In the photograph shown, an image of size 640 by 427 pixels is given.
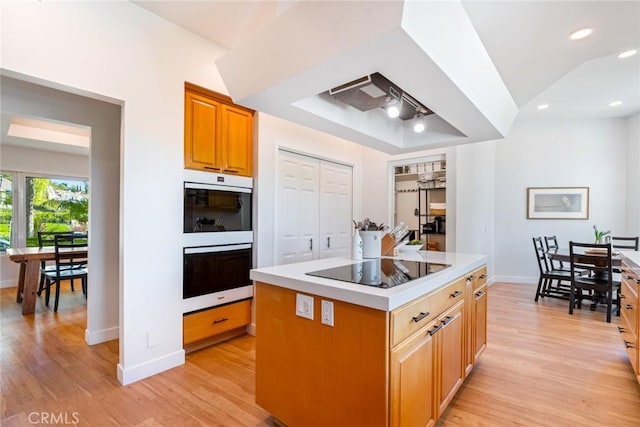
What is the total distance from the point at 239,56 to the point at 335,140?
2755 millimetres

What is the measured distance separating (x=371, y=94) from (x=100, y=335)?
355 cm

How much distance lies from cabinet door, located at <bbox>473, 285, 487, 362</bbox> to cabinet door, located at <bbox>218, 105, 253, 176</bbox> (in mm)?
2470

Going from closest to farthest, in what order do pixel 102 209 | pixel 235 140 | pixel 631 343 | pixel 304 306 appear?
1. pixel 304 306
2. pixel 631 343
3. pixel 235 140
4. pixel 102 209

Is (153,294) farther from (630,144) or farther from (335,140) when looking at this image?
(630,144)

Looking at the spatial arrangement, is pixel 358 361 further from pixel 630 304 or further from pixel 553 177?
pixel 553 177

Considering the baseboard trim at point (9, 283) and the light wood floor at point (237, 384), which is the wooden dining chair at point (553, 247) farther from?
the baseboard trim at point (9, 283)

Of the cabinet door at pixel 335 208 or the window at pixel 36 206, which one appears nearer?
the cabinet door at pixel 335 208

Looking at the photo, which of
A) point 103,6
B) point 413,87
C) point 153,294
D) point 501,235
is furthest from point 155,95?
point 501,235

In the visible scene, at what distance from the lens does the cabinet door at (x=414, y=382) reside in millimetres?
1347

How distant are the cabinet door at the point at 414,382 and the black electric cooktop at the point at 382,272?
284 mm

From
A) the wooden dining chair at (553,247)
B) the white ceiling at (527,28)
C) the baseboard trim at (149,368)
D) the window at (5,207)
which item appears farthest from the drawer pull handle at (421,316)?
the window at (5,207)

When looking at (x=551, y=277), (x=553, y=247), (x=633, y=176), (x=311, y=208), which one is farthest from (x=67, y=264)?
(x=633, y=176)

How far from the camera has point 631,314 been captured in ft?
7.71

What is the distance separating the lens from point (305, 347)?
1.60m
